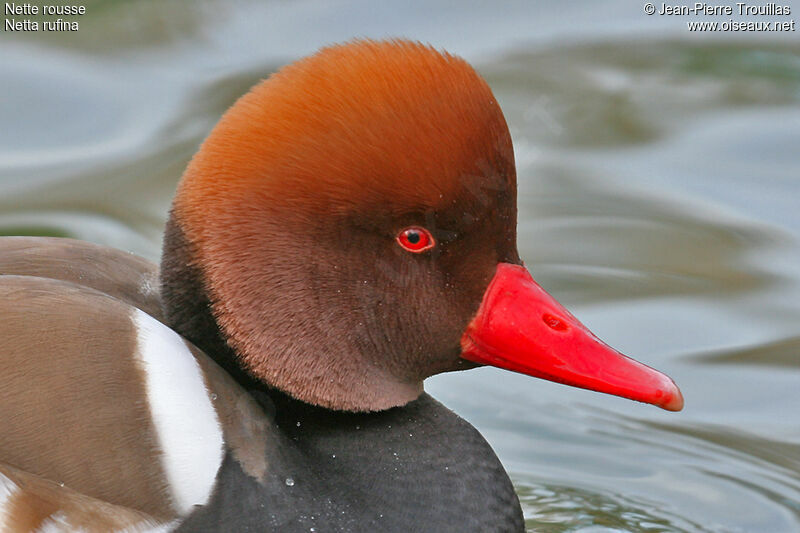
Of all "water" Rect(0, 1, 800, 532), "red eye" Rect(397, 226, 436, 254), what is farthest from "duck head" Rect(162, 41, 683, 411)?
"water" Rect(0, 1, 800, 532)

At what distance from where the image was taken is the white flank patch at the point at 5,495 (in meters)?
2.81

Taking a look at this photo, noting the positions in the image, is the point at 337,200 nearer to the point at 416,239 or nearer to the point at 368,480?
the point at 416,239

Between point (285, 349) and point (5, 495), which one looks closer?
point (5, 495)

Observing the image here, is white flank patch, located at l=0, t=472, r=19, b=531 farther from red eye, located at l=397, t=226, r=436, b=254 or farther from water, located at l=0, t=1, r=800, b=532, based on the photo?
water, located at l=0, t=1, r=800, b=532

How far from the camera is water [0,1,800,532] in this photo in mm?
4281

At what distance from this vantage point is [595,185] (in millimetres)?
5672

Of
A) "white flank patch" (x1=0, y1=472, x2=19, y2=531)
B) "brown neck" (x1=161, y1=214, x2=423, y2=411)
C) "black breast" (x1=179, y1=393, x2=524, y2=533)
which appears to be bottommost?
"black breast" (x1=179, y1=393, x2=524, y2=533)

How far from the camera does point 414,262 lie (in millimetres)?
3137

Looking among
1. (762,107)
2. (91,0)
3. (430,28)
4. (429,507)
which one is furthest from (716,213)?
(91,0)

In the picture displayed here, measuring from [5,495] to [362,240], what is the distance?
0.91 m

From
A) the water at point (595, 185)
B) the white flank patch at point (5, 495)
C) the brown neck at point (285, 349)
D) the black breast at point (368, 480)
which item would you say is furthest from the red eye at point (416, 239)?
the water at point (595, 185)

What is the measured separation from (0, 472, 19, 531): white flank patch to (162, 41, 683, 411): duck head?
1.87 feet

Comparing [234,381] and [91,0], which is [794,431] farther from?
[91,0]

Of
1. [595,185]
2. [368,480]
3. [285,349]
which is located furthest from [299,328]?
[595,185]
